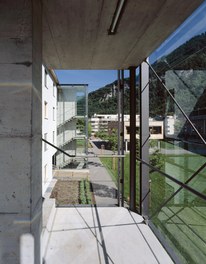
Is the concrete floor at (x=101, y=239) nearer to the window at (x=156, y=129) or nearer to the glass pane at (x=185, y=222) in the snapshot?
the glass pane at (x=185, y=222)

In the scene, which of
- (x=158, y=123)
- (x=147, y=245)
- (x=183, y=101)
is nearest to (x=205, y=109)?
(x=183, y=101)

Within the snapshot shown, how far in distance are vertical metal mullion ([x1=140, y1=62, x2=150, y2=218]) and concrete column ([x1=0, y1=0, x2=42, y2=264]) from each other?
190 centimetres

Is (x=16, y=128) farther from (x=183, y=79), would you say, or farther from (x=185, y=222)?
(x=185, y=222)

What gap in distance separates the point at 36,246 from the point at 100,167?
332 inches

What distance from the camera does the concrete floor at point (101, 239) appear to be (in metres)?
2.08

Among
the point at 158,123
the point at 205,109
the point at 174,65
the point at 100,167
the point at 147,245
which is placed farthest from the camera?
the point at 100,167

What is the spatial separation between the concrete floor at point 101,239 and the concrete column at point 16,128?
80 centimetres

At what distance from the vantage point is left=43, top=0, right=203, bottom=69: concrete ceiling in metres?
1.64

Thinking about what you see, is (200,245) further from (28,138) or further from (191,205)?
(28,138)

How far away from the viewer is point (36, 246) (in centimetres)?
146

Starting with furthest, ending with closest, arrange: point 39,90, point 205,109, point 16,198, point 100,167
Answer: point 100,167 < point 205,109 < point 39,90 < point 16,198

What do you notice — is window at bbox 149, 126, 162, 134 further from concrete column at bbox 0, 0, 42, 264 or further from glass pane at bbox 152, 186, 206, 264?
concrete column at bbox 0, 0, 42, 264

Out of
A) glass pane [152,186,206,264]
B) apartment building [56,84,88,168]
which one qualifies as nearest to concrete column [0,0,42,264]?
glass pane [152,186,206,264]

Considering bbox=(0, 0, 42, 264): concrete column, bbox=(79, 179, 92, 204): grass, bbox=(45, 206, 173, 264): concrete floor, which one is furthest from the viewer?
bbox=(79, 179, 92, 204): grass
